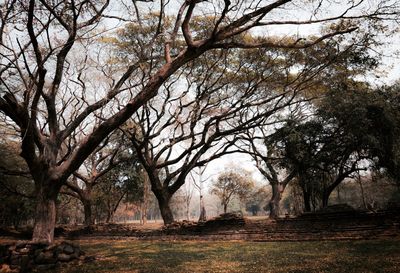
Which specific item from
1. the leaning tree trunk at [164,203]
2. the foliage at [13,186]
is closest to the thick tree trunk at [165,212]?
the leaning tree trunk at [164,203]

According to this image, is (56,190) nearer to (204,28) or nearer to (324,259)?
(324,259)

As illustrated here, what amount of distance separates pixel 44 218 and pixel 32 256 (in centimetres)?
145

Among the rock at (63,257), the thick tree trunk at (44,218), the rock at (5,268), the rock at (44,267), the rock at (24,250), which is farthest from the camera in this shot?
the thick tree trunk at (44,218)

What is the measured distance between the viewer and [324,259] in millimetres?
7090

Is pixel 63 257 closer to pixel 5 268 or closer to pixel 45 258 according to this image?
pixel 45 258

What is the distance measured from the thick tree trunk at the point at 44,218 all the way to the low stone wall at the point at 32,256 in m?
0.83

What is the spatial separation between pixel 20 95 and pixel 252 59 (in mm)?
11658

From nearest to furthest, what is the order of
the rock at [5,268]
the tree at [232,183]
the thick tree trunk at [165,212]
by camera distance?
the rock at [5,268] → the thick tree trunk at [165,212] → the tree at [232,183]

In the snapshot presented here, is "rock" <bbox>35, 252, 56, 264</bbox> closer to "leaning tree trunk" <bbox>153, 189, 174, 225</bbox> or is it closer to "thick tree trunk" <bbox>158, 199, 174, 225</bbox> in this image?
"leaning tree trunk" <bbox>153, 189, 174, 225</bbox>

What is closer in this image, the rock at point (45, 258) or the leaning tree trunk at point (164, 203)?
the rock at point (45, 258)

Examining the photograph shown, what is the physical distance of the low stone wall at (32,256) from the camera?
7825 millimetres

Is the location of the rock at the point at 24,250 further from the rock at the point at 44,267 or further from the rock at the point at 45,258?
the rock at the point at 44,267

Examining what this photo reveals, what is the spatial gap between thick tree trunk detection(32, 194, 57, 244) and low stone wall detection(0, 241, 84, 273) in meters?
0.83

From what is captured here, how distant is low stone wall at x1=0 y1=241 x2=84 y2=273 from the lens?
782cm
